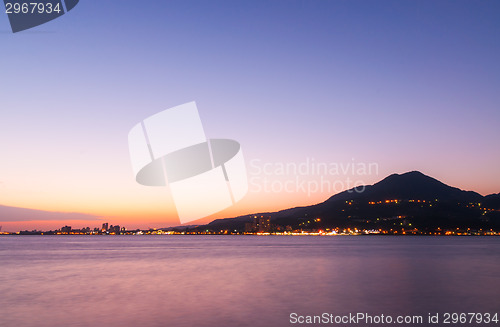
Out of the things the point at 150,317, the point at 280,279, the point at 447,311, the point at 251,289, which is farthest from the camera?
the point at 280,279

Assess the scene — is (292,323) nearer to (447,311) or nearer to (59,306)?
(447,311)

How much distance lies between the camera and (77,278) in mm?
33844

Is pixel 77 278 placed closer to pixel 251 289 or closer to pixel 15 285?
pixel 15 285

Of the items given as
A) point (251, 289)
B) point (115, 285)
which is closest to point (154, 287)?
point (115, 285)

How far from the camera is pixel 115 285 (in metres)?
29.6

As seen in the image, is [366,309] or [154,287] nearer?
[366,309]

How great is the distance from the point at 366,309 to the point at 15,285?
22765mm

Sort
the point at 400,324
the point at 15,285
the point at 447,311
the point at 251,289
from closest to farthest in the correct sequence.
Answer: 1. the point at 400,324
2. the point at 447,311
3. the point at 251,289
4. the point at 15,285

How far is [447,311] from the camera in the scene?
822 inches

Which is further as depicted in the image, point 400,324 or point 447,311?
point 447,311

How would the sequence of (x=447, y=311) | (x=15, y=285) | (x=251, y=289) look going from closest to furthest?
1. (x=447, y=311)
2. (x=251, y=289)
3. (x=15, y=285)

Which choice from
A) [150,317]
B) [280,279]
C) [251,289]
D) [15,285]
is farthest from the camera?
[280,279]

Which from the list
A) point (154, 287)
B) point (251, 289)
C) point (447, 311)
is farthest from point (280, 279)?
point (447, 311)

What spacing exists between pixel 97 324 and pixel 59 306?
4999mm
